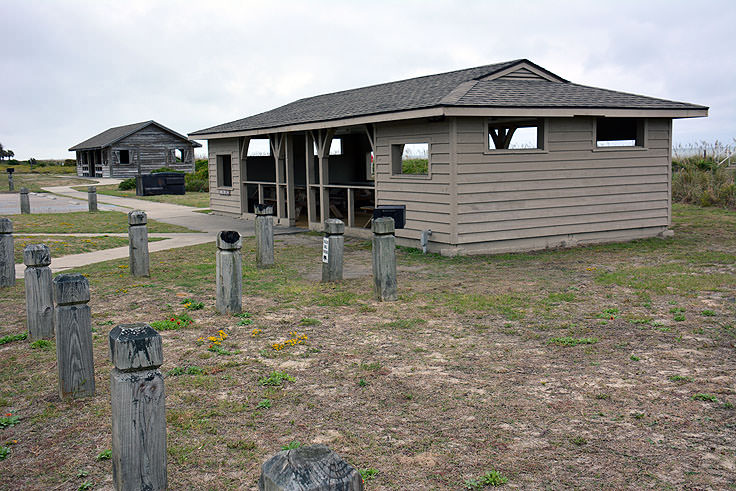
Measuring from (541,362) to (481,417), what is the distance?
1.54 meters

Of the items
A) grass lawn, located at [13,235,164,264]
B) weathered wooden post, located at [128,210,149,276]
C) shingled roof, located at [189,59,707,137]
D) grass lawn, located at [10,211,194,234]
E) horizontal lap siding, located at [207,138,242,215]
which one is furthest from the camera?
horizontal lap siding, located at [207,138,242,215]

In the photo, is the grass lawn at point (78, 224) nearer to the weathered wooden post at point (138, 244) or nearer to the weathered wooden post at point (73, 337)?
the weathered wooden post at point (138, 244)

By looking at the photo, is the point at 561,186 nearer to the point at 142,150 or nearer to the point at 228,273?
the point at 228,273

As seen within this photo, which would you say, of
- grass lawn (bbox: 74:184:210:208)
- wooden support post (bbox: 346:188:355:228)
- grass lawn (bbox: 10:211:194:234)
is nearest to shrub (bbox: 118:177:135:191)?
grass lawn (bbox: 74:184:210:208)

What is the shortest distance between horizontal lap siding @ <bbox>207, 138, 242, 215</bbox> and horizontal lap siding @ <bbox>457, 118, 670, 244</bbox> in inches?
411

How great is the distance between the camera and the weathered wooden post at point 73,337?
5.23m

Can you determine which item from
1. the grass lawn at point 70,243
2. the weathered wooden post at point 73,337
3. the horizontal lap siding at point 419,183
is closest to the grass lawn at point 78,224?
the grass lawn at point 70,243

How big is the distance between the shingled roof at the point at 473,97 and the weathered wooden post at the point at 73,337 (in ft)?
26.5

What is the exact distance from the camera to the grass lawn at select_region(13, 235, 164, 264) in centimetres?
1426

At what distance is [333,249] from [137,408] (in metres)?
6.47

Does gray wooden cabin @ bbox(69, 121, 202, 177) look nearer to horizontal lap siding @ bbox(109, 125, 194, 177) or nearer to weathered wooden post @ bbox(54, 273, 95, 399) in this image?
horizontal lap siding @ bbox(109, 125, 194, 177)

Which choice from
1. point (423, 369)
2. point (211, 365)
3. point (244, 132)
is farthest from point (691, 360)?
point (244, 132)

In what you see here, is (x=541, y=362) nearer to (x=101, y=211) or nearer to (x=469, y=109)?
(x=469, y=109)

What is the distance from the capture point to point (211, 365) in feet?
20.4
